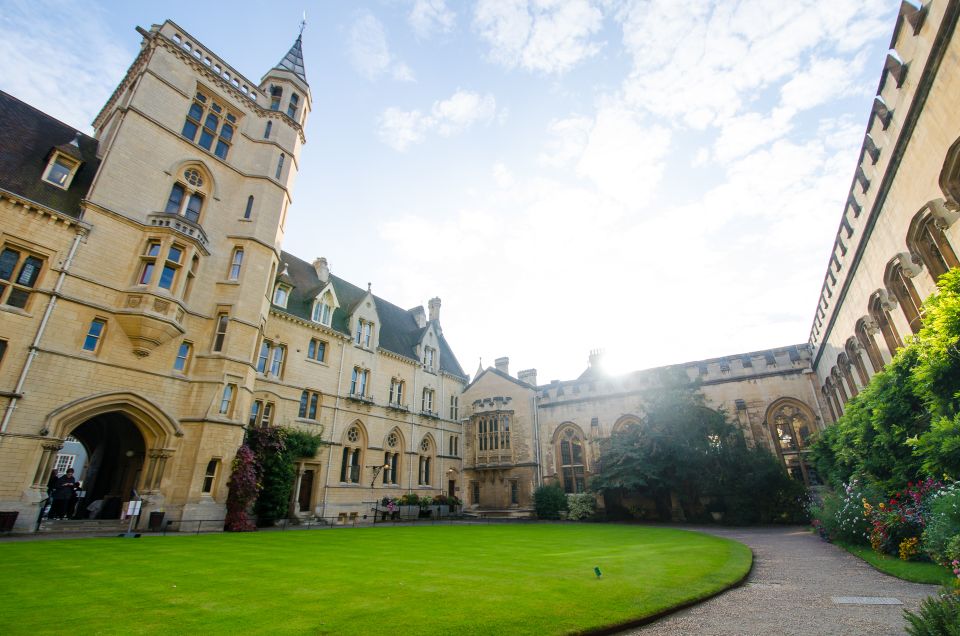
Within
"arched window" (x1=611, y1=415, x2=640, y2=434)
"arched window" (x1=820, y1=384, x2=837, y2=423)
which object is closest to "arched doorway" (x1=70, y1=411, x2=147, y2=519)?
"arched window" (x1=611, y1=415, x2=640, y2=434)

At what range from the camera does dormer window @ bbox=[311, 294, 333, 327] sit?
82.9ft

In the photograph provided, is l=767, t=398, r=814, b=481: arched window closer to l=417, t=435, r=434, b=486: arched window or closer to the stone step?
l=417, t=435, r=434, b=486: arched window

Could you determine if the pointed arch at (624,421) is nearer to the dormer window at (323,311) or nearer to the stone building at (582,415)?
the stone building at (582,415)

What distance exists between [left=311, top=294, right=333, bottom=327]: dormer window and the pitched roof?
12.9 meters

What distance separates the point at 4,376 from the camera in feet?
43.2

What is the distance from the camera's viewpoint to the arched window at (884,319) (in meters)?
13.0

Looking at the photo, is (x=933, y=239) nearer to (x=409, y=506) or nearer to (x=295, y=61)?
(x=409, y=506)

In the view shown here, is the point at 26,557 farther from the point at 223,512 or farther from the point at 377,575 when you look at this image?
the point at 223,512

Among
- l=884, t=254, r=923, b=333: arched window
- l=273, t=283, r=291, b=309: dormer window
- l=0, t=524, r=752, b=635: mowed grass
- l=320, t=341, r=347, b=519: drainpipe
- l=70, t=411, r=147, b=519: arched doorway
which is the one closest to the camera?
l=0, t=524, r=752, b=635: mowed grass

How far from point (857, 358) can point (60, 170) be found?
31.7 m

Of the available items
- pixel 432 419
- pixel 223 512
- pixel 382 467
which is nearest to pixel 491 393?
pixel 432 419

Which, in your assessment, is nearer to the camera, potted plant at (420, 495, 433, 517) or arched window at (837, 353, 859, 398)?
arched window at (837, 353, 859, 398)

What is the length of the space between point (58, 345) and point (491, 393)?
25.4 metres

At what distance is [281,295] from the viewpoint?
2383 centimetres
